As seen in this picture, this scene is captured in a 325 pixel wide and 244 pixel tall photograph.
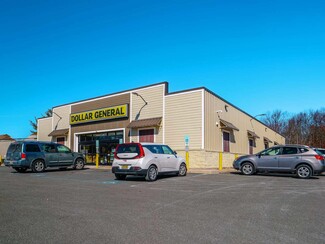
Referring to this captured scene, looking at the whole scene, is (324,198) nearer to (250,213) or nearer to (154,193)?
(250,213)

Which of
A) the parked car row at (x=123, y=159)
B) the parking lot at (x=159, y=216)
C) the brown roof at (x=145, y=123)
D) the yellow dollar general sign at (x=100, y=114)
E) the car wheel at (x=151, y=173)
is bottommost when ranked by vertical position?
the parking lot at (x=159, y=216)

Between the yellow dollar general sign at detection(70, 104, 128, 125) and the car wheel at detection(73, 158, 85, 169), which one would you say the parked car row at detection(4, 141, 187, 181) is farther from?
the yellow dollar general sign at detection(70, 104, 128, 125)

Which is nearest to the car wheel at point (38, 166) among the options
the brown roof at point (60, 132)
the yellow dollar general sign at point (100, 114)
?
the yellow dollar general sign at point (100, 114)

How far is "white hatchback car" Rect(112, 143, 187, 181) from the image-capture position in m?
13.1

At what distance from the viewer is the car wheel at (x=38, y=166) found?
1864 centimetres

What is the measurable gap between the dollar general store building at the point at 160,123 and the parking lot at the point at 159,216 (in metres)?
10.3

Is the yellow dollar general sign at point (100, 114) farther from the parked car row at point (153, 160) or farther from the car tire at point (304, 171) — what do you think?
the car tire at point (304, 171)

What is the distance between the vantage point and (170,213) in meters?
6.81

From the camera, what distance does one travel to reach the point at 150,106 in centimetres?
2439

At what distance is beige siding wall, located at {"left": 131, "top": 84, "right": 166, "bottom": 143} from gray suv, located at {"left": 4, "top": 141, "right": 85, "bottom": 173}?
6325 mm

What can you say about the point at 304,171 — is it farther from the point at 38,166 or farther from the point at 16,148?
the point at 16,148

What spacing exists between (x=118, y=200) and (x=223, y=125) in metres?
17.1

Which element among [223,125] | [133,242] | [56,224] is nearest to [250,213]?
[133,242]

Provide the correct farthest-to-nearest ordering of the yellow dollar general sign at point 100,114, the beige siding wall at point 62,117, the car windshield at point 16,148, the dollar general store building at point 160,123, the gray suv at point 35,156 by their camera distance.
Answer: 1. the beige siding wall at point 62,117
2. the yellow dollar general sign at point 100,114
3. the dollar general store building at point 160,123
4. the car windshield at point 16,148
5. the gray suv at point 35,156
